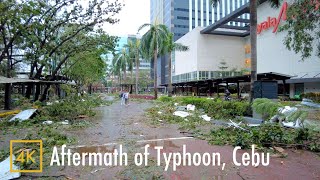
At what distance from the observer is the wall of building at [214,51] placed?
6475 centimetres

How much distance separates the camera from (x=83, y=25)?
20328 millimetres

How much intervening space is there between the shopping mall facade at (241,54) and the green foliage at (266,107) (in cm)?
2270

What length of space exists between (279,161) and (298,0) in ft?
48.4

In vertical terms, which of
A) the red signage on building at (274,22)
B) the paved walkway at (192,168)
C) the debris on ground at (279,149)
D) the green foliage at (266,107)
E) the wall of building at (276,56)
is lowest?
the paved walkway at (192,168)

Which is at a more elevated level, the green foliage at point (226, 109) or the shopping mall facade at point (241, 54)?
the shopping mall facade at point (241, 54)

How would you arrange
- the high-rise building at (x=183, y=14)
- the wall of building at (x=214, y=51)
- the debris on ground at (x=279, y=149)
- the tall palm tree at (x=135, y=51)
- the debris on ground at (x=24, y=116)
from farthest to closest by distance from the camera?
the high-rise building at (x=183, y=14) → the wall of building at (x=214, y=51) → the tall palm tree at (x=135, y=51) → the debris on ground at (x=24, y=116) → the debris on ground at (x=279, y=149)

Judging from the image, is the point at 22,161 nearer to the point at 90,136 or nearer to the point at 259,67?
the point at 90,136

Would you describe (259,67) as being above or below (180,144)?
above

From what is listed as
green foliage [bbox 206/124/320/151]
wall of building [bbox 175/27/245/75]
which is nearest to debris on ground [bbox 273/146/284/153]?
green foliage [bbox 206/124/320/151]

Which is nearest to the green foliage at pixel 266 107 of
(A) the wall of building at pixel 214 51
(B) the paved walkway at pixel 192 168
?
(B) the paved walkway at pixel 192 168

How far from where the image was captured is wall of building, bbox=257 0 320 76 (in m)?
38.9

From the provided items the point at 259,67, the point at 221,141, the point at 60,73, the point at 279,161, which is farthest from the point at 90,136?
the point at 259,67

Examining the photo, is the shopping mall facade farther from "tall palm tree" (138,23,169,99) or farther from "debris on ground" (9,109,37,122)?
"debris on ground" (9,109,37,122)

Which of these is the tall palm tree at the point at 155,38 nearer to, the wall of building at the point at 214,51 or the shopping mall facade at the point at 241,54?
the shopping mall facade at the point at 241,54
